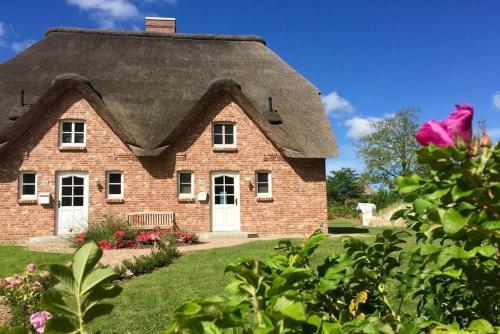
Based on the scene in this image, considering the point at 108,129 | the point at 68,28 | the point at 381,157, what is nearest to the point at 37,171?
the point at 108,129

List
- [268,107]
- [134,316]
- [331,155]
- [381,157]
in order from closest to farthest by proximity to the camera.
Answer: [134,316], [331,155], [268,107], [381,157]

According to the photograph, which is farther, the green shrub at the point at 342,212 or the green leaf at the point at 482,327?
the green shrub at the point at 342,212

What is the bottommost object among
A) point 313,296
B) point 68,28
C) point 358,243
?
point 313,296

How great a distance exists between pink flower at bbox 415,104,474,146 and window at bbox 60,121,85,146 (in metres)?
17.0

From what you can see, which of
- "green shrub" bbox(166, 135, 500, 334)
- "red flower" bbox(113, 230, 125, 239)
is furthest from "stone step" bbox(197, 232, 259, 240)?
"green shrub" bbox(166, 135, 500, 334)

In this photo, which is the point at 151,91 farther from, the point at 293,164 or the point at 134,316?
the point at 134,316

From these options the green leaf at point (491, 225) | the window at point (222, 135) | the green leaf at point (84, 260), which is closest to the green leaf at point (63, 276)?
the green leaf at point (84, 260)

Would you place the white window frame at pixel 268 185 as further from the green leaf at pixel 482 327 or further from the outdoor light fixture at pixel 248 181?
the green leaf at pixel 482 327

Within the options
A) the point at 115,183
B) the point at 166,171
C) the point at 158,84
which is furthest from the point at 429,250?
the point at 158,84

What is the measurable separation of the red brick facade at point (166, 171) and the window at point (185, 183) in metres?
0.21

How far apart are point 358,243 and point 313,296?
0.42 metres

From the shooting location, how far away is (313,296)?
1.40m

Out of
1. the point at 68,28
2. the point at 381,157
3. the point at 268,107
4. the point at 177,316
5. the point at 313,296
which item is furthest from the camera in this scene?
the point at 381,157

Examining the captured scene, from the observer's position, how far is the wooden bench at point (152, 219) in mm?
16297
